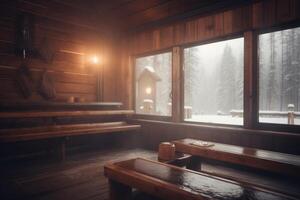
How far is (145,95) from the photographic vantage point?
489 inches

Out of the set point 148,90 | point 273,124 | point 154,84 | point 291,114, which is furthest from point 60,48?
point 154,84

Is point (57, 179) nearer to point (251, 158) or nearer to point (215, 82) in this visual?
point (251, 158)

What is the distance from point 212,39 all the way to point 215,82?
229 centimetres

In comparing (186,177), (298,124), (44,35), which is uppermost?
(44,35)

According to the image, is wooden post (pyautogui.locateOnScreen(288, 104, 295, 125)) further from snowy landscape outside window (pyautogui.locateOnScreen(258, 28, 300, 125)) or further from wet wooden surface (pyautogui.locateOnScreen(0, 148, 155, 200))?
wet wooden surface (pyautogui.locateOnScreen(0, 148, 155, 200))

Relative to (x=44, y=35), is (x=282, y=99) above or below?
below

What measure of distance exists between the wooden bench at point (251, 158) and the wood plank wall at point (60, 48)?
13.6 ft

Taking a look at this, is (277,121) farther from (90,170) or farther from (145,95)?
(145,95)

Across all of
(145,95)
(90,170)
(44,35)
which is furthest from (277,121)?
(145,95)

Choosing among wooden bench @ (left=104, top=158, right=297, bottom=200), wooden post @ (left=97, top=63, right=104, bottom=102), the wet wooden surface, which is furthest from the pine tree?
wooden bench @ (left=104, top=158, right=297, bottom=200)

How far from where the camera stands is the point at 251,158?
312cm

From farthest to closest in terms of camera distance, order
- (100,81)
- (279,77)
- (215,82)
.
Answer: (215,82) < (100,81) < (279,77)

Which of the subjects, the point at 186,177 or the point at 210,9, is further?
the point at 210,9

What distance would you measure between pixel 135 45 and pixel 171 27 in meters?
1.54
